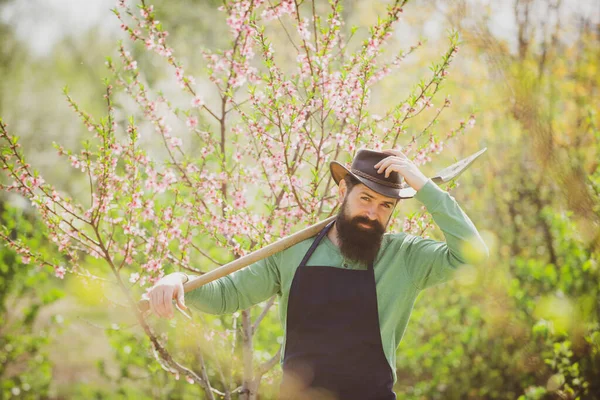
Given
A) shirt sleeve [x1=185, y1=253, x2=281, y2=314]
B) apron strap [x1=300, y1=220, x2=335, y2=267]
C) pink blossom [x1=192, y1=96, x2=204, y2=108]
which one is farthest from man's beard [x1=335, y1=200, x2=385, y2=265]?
pink blossom [x1=192, y1=96, x2=204, y2=108]

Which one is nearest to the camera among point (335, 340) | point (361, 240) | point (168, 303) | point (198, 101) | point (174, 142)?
point (168, 303)

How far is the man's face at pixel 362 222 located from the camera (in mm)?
2588

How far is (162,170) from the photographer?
3762mm

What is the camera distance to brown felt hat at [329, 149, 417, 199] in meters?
2.58

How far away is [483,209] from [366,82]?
4.34 m

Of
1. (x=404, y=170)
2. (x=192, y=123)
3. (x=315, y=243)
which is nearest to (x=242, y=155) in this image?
(x=192, y=123)

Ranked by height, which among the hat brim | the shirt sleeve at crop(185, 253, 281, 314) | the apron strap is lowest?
the shirt sleeve at crop(185, 253, 281, 314)

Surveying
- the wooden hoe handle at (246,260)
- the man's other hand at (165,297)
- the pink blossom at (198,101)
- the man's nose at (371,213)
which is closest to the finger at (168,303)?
the man's other hand at (165,297)

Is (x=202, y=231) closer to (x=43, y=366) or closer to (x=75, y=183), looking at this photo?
(x=43, y=366)

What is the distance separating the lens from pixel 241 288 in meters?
2.68

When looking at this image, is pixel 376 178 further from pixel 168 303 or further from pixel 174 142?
pixel 174 142

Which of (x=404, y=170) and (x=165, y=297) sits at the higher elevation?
(x=404, y=170)

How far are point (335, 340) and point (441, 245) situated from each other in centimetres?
59

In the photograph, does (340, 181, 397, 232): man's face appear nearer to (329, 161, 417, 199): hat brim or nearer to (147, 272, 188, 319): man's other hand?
(329, 161, 417, 199): hat brim
